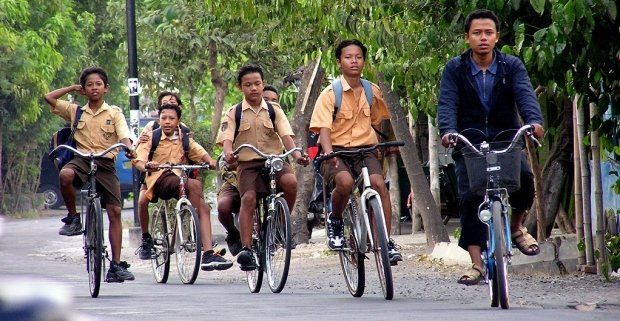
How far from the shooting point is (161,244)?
1345 centimetres

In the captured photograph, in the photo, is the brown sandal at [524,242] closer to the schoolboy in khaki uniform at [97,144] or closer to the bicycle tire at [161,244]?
the schoolboy in khaki uniform at [97,144]

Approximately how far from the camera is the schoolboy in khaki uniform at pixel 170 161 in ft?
42.5

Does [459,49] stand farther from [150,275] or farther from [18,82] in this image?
[18,82]

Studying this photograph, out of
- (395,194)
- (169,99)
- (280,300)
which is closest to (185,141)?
(169,99)

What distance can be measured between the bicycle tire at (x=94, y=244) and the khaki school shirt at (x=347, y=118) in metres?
2.10

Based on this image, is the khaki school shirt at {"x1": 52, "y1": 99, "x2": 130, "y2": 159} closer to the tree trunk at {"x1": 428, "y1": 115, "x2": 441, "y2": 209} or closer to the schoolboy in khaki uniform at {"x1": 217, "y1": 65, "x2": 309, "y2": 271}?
the schoolboy in khaki uniform at {"x1": 217, "y1": 65, "x2": 309, "y2": 271}

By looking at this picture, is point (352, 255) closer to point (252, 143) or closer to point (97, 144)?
point (252, 143)

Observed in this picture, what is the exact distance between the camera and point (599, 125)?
429 inches

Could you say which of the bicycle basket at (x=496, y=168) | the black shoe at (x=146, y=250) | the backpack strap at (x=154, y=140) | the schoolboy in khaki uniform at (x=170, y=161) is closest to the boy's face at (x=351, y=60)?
the bicycle basket at (x=496, y=168)

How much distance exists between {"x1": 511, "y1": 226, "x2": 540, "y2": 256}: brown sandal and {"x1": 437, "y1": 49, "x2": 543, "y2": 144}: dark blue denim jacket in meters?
0.63

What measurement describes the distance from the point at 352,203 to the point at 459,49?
2.13 metres

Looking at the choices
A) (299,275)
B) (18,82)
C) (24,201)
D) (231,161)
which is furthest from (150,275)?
(24,201)

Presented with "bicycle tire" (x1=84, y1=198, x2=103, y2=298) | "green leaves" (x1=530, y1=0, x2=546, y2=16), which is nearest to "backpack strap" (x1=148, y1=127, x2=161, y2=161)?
"bicycle tire" (x1=84, y1=198, x2=103, y2=298)

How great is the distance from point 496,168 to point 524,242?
0.80 meters
